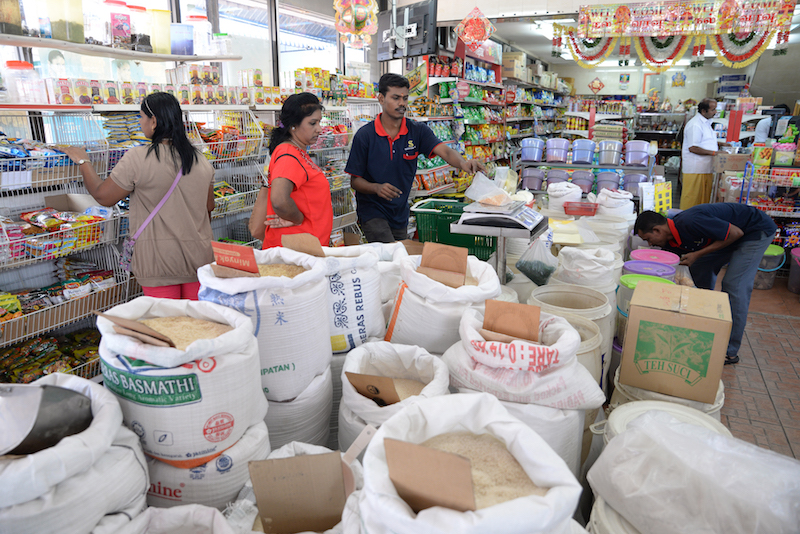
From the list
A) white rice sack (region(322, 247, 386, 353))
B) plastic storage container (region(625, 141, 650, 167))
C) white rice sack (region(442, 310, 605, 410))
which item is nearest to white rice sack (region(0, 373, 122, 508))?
white rice sack (region(322, 247, 386, 353))

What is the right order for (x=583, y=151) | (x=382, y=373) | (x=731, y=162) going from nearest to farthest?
(x=382, y=373) < (x=583, y=151) < (x=731, y=162)

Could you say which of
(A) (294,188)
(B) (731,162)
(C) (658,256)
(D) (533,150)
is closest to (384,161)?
(A) (294,188)

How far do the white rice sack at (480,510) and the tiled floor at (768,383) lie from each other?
241cm

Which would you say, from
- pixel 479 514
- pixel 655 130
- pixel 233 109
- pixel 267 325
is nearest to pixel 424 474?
pixel 479 514

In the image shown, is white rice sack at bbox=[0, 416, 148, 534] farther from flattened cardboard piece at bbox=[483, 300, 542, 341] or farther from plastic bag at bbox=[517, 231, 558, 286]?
plastic bag at bbox=[517, 231, 558, 286]

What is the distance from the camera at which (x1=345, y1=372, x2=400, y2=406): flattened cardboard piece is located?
1312 mm

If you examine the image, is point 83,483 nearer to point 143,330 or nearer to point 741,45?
point 143,330

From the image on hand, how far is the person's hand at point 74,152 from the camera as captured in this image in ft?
7.68

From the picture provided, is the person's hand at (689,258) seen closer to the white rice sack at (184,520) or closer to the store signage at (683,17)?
the white rice sack at (184,520)

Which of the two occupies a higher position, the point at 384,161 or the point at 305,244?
the point at 384,161

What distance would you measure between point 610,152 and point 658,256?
2.77m

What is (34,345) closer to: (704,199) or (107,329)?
(107,329)

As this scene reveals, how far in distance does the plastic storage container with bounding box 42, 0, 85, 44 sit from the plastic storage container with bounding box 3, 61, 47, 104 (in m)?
0.25

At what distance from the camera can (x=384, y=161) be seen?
131 inches
